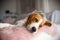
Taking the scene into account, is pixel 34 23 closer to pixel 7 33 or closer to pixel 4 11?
pixel 7 33

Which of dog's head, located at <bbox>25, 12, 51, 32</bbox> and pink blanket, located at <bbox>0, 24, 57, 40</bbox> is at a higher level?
dog's head, located at <bbox>25, 12, 51, 32</bbox>

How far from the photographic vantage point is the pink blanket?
0.70m

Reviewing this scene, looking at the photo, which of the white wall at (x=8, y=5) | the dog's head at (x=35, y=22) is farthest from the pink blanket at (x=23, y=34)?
the white wall at (x=8, y=5)

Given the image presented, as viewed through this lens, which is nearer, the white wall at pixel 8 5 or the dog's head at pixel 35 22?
the dog's head at pixel 35 22

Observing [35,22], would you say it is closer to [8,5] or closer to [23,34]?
[23,34]

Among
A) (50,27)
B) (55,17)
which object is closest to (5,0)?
(55,17)

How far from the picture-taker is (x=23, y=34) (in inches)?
28.7

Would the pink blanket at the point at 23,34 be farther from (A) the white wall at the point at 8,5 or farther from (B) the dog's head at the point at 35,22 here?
(A) the white wall at the point at 8,5

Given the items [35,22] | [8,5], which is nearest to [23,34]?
[35,22]

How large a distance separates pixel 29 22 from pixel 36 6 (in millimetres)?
2076

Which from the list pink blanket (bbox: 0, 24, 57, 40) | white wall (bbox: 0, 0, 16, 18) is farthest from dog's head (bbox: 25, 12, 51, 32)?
white wall (bbox: 0, 0, 16, 18)

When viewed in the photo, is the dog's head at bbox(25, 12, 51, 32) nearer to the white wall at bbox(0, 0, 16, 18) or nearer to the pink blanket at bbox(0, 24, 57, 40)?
the pink blanket at bbox(0, 24, 57, 40)

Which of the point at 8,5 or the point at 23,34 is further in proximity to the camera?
the point at 8,5

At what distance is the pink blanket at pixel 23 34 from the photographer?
70 centimetres
